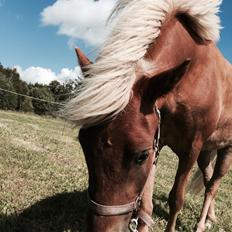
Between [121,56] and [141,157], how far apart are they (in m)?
0.77

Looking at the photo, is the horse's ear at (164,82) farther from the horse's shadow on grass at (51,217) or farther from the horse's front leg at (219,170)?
the horse's front leg at (219,170)

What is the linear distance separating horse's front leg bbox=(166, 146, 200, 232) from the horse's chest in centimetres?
85

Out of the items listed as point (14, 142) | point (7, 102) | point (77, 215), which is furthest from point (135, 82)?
point (7, 102)

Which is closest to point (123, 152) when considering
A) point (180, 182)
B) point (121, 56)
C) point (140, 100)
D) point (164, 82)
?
point (140, 100)

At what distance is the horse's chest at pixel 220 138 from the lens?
5566mm

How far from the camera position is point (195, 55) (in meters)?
4.20

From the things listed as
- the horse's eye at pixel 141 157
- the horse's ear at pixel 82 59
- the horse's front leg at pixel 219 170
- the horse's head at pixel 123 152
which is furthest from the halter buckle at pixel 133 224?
the horse's front leg at pixel 219 170

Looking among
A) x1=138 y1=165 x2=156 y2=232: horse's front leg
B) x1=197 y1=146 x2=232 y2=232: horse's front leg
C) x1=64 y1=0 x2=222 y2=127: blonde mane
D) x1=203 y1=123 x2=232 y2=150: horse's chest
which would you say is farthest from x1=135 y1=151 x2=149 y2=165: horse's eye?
x1=197 y1=146 x2=232 y2=232: horse's front leg

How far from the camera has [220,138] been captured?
576cm

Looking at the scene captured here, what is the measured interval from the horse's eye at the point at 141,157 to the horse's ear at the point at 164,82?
428 millimetres

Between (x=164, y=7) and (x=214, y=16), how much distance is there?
0.77 m

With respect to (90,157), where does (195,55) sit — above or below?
above

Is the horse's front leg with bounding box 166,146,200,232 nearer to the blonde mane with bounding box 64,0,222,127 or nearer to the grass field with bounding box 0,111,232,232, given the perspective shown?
the grass field with bounding box 0,111,232,232

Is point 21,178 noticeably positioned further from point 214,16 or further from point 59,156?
point 214,16
